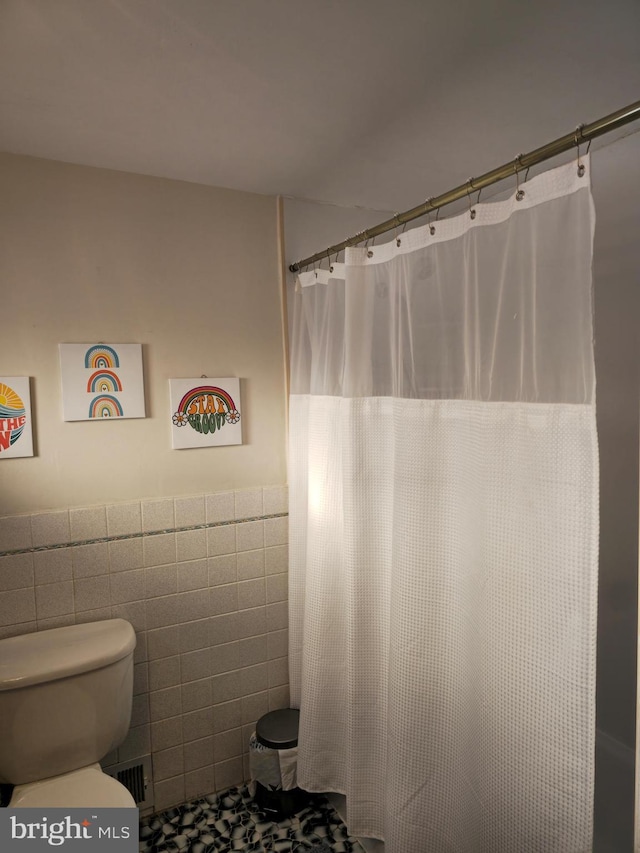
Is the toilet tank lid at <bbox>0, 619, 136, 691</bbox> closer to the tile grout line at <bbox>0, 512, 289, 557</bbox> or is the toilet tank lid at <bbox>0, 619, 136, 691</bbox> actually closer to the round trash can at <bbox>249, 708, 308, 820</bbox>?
the tile grout line at <bbox>0, 512, 289, 557</bbox>

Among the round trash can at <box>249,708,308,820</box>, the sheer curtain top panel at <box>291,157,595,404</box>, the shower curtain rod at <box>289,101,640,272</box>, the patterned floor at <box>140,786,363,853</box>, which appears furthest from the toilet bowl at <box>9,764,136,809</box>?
the shower curtain rod at <box>289,101,640,272</box>

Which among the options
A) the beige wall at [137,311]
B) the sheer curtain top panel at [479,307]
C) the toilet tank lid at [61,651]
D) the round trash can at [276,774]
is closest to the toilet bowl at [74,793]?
the toilet tank lid at [61,651]

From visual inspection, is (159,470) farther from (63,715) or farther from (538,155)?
(538,155)

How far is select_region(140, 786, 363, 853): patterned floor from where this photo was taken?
2.00 m

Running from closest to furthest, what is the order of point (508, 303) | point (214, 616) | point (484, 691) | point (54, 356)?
point (508, 303), point (484, 691), point (54, 356), point (214, 616)

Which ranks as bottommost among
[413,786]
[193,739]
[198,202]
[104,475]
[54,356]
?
[193,739]

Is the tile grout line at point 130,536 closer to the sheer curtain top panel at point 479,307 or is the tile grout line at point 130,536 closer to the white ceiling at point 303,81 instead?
the sheer curtain top panel at point 479,307

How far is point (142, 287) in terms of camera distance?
6.91 feet

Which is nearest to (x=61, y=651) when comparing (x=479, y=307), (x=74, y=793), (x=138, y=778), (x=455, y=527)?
(x=74, y=793)

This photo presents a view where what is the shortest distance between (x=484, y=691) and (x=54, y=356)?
1704 millimetres

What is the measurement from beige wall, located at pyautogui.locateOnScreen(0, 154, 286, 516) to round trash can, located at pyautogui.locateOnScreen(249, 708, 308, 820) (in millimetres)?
989

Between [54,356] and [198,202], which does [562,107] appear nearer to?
[198,202]

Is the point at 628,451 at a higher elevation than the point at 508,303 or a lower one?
lower

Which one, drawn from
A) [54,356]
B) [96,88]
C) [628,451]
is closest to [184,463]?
[54,356]
